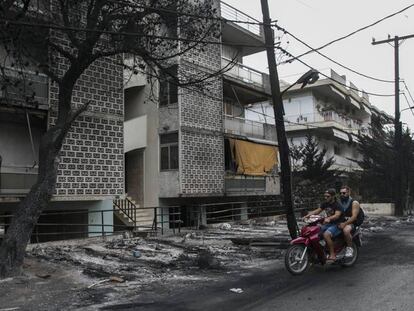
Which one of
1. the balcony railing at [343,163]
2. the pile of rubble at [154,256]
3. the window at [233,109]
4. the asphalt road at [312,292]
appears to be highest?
the window at [233,109]

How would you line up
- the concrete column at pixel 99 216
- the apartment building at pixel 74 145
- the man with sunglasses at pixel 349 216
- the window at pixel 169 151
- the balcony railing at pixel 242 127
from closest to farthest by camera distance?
the man with sunglasses at pixel 349 216 < the apartment building at pixel 74 145 < the concrete column at pixel 99 216 < the window at pixel 169 151 < the balcony railing at pixel 242 127

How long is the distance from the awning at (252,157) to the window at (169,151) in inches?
134

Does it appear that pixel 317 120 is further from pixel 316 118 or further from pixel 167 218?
pixel 167 218

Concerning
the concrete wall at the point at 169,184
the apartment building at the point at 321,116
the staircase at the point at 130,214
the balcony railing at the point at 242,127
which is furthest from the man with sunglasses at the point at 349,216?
the apartment building at the point at 321,116

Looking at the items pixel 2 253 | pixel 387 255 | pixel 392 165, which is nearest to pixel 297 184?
pixel 392 165

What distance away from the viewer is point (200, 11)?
1405 cm

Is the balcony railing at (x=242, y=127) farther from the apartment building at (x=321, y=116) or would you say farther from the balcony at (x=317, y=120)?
Answer: the balcony at (x=317, y=120)

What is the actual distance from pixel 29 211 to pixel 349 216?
6676 mm

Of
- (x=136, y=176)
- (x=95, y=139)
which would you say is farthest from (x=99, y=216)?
(x=136, y=176)

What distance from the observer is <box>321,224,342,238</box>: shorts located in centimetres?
1071

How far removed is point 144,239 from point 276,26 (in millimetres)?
7528

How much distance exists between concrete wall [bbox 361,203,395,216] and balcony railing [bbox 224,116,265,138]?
1020cm

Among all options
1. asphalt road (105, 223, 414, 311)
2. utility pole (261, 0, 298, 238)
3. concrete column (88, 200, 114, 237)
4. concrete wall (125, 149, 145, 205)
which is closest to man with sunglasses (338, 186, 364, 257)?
asphalt road (105, 223, 414, 311)

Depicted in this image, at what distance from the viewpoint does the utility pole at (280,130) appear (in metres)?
15.2
